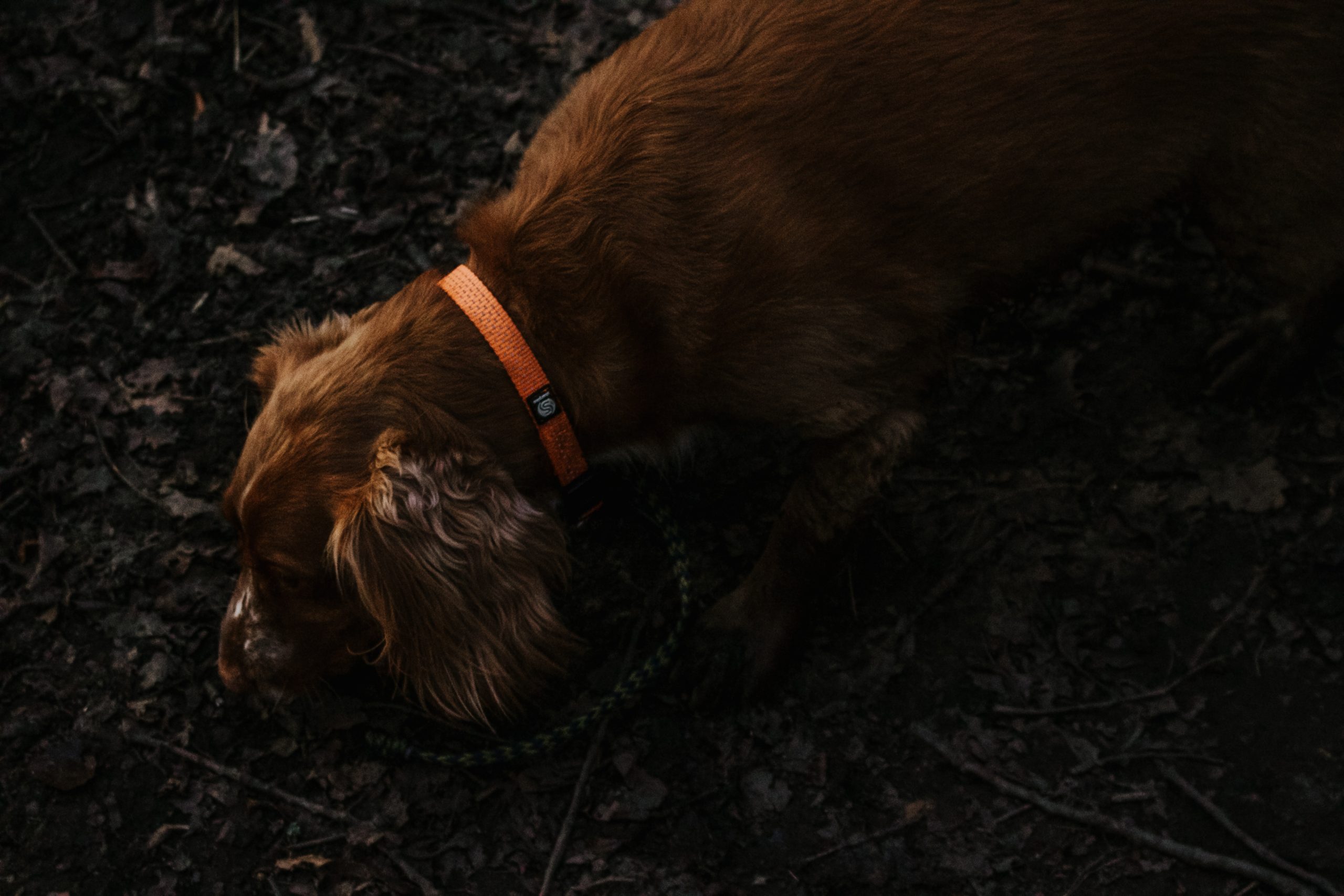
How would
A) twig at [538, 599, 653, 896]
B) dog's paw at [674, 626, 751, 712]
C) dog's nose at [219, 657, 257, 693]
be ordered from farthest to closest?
dog's paw at [674, 626, 751, 712]
twig at [538, 599, 653, 896]
dog's nose at [219, 657, 257, 693]

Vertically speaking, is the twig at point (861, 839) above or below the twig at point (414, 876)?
below

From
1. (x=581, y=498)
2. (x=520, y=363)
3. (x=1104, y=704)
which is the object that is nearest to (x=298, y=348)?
(x=520, y=363)

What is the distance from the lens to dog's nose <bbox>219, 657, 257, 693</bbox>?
8.80ft

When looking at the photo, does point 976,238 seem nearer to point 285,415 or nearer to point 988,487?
point 988,487

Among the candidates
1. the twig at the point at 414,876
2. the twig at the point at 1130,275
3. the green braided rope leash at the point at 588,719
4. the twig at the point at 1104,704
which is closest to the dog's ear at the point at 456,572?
the green braided rope leash at the point at 588,719

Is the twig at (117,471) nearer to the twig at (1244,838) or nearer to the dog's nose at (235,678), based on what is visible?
the dog's nose at (235,678)

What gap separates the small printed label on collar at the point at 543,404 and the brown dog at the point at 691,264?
0.12ft

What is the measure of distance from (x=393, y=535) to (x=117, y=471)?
167 cm

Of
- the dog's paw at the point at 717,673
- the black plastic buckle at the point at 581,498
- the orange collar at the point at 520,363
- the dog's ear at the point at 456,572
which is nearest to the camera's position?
the dog's ear at the point at 456,572

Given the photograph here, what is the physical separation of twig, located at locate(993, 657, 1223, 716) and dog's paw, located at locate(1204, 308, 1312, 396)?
959 mm

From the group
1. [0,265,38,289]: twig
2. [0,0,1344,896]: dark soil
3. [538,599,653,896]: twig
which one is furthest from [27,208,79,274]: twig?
[538,599,653,896]: twig

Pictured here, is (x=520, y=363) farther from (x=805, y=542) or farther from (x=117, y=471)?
Result: (x=117, y=471)

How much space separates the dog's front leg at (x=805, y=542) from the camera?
2.75 m

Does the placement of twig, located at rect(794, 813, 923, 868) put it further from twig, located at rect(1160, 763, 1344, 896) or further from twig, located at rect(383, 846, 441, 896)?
twig, located at rect(383, 846, 441, 896)
